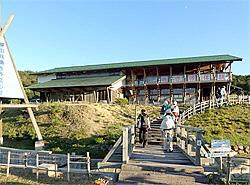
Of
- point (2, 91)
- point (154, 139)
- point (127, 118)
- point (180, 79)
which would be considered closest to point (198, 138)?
point (154, 139)

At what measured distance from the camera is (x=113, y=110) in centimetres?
2384

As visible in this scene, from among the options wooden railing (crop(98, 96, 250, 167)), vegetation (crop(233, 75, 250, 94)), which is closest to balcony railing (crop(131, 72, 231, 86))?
vegetation (crop(233, 75, 250, 94))

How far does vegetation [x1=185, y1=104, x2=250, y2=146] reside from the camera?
18491mm

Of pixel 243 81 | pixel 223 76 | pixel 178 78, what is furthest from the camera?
pixel 243 81

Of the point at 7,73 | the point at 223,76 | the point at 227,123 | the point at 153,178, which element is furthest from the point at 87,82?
the point at 153,178

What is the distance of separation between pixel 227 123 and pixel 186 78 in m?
9.80

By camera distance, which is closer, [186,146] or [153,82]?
[186,146]

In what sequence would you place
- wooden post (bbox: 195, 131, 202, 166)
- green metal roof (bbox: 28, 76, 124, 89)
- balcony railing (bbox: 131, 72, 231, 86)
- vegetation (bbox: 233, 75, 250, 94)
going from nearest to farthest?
wooden post (bbox: 195, 131, 202, 166), balcony railing (bbox: 131, 72, 231, 86), green metal roof (bbox: 28, 76, 124, 89), vegetation (bbox: 233, 75, 250, 94)

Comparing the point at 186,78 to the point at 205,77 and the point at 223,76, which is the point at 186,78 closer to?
the point at 205,77

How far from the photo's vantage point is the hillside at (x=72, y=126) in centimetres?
1695

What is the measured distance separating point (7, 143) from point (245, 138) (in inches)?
603

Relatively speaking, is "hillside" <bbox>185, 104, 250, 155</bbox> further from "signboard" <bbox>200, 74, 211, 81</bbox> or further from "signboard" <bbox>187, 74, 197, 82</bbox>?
"signboard" <bbox>187, 74, 197, 82</bbox>

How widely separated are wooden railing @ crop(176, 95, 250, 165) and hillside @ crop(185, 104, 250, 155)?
0.64 m

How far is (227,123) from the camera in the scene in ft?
68.3
